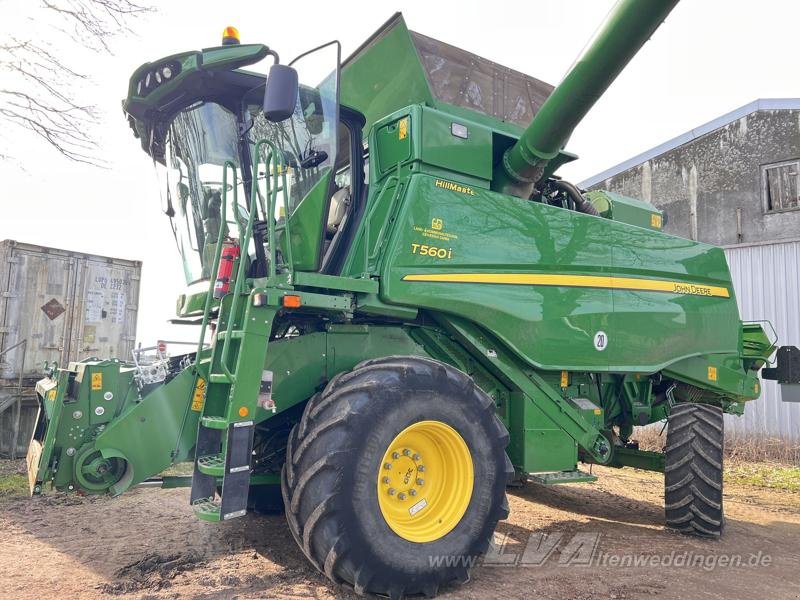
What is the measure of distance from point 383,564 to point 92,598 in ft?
5.34

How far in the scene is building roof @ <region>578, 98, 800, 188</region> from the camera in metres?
11.1

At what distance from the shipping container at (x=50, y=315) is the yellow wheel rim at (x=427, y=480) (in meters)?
6.72

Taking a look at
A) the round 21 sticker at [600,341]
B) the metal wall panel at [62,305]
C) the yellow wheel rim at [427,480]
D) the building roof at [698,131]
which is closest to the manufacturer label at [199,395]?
the yellow wheel rim at [427,480]

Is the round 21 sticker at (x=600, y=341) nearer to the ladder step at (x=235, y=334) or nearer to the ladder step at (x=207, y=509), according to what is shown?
the ladder step at (x=235, y=334)

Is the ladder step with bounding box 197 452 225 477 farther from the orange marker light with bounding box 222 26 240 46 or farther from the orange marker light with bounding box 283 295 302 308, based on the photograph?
the orange marker light with bounding box 222 26 240 46

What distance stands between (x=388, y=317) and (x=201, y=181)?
1684 millimetres

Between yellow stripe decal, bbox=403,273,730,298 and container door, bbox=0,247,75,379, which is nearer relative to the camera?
yellow stripe decal, bbox=403,273,730,298

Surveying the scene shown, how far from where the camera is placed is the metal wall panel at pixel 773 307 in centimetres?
990

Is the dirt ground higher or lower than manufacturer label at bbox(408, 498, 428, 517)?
lower

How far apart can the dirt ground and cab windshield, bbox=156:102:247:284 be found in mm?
2009

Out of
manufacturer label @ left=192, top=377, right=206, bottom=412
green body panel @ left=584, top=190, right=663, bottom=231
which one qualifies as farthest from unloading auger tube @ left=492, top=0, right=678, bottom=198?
manufacturer label @ left=192, top=377, right=206, bottom=412

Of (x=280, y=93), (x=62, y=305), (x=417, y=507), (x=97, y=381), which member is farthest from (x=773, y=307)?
(x=62, y=305)

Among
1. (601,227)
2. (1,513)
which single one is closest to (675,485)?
(601,227)

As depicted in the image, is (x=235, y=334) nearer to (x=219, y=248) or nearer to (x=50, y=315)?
(x=219, y=248)
